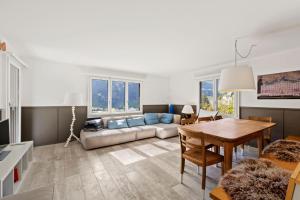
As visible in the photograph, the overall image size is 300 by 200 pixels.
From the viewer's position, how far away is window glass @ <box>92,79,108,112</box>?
14.5ft

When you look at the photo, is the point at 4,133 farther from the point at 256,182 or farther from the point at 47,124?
the point at 256,182

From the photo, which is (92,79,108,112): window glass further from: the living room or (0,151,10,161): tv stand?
(0,151,10,161): tv stand

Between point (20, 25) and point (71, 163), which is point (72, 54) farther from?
point (71, 163)

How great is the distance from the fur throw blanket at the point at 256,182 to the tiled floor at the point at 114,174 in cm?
86

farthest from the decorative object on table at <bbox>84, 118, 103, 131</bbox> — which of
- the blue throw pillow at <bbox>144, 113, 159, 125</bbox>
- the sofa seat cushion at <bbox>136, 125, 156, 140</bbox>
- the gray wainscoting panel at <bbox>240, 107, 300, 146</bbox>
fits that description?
the gray wainscoting panel at <bbox>240, 107, 300, 146</bbox>

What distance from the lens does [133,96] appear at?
208 inches

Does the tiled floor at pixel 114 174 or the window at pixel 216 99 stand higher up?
the window at pixel 216 99

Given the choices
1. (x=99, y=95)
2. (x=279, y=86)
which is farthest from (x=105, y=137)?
(x=279, y=86)

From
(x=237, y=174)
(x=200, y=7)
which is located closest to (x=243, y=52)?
(x=200, y=7)

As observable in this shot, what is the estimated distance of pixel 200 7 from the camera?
1.61 metres

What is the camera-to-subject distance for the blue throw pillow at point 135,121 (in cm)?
451

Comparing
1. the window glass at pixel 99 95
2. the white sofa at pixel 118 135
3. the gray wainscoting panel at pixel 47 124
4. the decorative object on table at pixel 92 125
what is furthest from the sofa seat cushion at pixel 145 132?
the gray wainscoting panel at pixel 47 124

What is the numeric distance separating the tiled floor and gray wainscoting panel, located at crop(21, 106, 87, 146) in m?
0.36

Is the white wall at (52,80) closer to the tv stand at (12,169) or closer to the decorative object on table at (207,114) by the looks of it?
the tv stand at (12,169)
